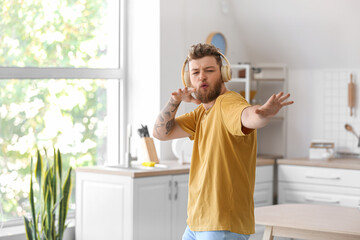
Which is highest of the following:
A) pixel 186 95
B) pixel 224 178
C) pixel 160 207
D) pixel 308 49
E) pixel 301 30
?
pixel 301 30

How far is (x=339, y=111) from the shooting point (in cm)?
542

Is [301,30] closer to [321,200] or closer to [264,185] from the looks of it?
[264,185]

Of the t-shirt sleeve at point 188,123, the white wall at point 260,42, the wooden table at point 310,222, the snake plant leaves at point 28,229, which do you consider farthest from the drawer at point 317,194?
the t-shirt sleeve at point 188,123

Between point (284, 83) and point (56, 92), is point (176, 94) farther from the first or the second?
point (284, 83)

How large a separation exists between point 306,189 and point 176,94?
300 cm

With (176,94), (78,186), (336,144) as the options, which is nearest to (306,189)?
(336,144)

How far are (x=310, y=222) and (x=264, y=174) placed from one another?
2.06 m

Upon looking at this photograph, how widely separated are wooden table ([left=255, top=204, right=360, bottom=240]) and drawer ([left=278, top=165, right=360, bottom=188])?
1.40 m

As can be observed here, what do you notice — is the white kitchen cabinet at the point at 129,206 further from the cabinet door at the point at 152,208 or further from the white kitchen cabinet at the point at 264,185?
the white kitchen cabinet at the point at 264,185

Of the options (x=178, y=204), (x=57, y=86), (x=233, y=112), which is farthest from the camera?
(x=57, y=86)

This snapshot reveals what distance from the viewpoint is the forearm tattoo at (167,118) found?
2312 millimetres

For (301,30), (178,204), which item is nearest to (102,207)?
(178,204)

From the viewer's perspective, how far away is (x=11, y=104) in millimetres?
4258

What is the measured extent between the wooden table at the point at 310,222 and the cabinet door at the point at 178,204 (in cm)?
108
